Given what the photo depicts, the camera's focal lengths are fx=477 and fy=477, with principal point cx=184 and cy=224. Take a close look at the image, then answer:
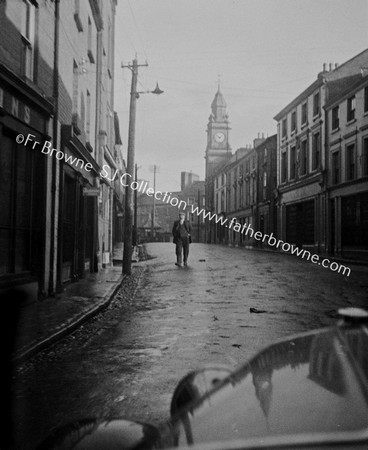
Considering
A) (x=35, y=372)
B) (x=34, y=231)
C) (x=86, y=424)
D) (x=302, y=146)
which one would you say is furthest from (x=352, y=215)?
(x=86, y=424)

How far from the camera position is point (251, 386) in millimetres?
1021

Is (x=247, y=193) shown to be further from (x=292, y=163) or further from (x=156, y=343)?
(x=156, y=343)

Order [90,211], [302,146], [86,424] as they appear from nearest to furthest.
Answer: [86,424] → [90,211] → [302,146]

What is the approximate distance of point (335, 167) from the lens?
26.2 meters

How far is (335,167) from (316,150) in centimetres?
318

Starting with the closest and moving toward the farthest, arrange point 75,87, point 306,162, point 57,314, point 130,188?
point 57,314, point 75,87, point 130,188, point 306,162

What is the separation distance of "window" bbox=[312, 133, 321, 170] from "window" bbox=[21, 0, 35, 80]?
75.0 feet

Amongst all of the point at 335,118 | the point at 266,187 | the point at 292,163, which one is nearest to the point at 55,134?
the point at 335,118

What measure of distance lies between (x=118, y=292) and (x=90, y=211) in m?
4.78

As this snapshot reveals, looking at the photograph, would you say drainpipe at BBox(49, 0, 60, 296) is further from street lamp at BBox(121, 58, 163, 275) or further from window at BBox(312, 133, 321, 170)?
window at BBox(312, 133, 321, 170)

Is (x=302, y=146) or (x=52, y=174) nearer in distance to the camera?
(x=52, y=174)

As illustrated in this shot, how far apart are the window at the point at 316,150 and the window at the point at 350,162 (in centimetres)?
401

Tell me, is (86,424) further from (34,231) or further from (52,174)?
(52,174)

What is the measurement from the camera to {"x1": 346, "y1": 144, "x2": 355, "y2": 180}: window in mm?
24031
